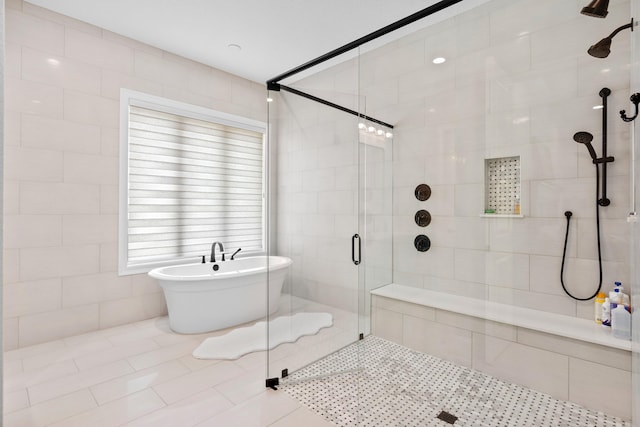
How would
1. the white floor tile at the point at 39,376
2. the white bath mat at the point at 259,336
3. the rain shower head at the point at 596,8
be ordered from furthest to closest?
the white bath mat at the point at 259,336 → the white floor tile at the point at 39,376 → the rain shower head at the point at 596,8

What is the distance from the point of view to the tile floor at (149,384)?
182 cm

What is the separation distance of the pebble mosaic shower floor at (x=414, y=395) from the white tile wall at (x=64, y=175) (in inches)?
84.9

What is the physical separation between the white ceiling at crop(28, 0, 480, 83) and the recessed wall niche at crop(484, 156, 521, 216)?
167 cm

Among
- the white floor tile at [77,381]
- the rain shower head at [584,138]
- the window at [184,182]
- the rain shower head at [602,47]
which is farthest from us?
the window at [184,182]

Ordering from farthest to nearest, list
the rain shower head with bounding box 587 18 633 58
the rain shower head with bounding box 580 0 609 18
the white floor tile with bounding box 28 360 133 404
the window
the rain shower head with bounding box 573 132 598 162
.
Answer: the window
the white floor tile with bounding box 28 360 133 404
the rain shower head with bounding box 573 132 598 162
the rain shower head with bounding box 587 18 633 58
the rain shower head with bounding box 580 0 609 18

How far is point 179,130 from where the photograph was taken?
3.68 metres

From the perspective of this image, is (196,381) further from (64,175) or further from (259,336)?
(64,175)

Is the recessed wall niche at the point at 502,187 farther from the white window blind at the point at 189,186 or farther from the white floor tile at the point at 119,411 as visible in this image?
the white window blind at the point at 189,186

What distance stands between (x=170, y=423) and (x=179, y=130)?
2950 mm

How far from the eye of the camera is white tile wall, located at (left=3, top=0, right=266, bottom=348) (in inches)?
105

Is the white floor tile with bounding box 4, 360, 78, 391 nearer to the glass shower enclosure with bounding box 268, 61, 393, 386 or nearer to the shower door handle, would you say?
the glass shower enclosure with bounding box 268, 61, 393, 386

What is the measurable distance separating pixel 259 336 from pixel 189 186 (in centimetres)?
191

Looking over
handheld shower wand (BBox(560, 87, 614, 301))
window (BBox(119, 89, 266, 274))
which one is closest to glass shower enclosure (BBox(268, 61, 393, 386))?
handheld shower wand (BBox(560, 87, 614, 301))

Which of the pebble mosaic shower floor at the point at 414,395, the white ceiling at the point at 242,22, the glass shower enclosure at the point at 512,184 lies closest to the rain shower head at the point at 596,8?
the glass shower enclosure at the point at 512,184
